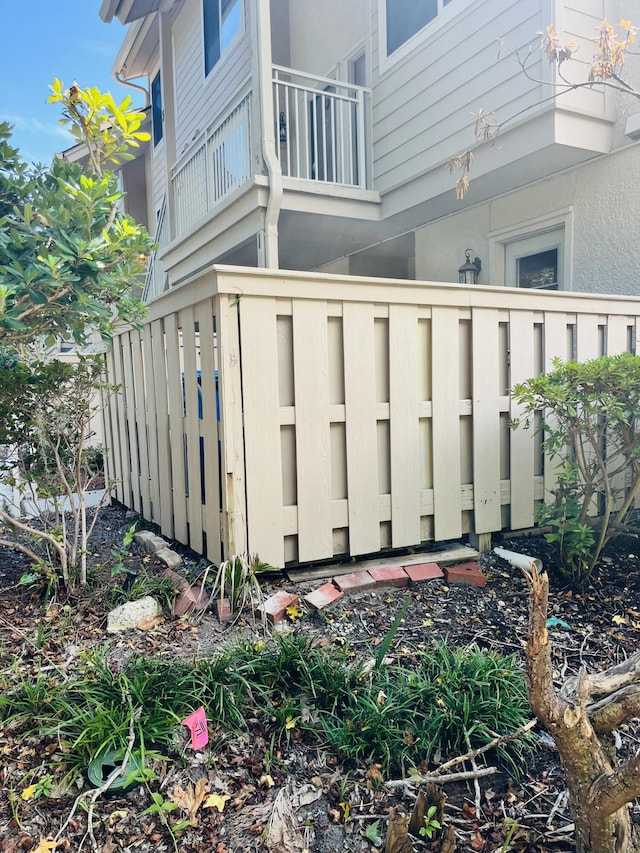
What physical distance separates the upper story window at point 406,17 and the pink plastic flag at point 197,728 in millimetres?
6441

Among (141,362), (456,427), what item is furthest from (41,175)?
(456,427)

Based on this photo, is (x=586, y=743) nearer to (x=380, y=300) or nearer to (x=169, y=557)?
(x=380, y=300)

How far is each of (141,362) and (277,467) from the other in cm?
186

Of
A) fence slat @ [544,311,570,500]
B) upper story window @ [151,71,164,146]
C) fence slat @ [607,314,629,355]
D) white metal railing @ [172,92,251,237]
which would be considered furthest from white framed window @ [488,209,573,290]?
upper story window @ [151,71,164,146]

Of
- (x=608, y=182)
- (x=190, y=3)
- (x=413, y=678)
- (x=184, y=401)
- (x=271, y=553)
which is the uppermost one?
(x=190, y=3)

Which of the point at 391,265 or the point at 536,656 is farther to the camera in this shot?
the point at 391,265

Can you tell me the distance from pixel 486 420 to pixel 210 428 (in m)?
1.73

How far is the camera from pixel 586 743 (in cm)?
132

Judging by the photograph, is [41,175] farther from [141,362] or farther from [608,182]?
[608,182]

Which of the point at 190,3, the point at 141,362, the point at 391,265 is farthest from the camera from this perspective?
the point at 190,3

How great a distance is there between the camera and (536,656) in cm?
128

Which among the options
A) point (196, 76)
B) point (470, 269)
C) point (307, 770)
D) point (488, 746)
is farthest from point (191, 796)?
point (196, 76)

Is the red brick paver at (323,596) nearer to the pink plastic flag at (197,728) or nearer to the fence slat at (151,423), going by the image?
the pink plastic flag at (197,728)

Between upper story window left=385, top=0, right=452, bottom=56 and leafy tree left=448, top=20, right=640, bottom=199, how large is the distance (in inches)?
56.6
